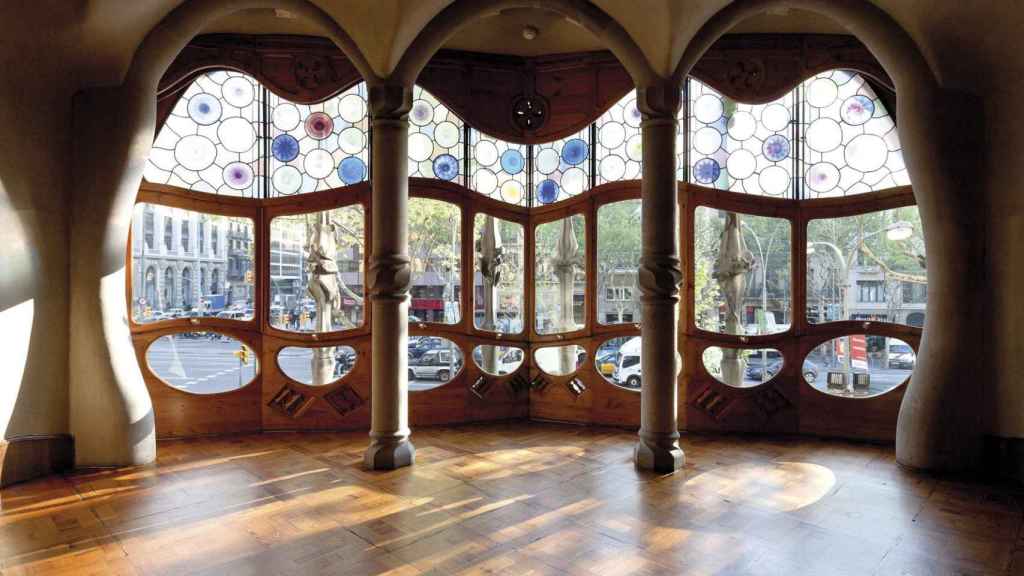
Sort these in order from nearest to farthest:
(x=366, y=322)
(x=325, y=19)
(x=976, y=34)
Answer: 1. (x=976, y=34)
2. (x=325, y=19)
3. (x=366, y=322)

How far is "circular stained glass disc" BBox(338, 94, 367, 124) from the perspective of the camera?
210 inches

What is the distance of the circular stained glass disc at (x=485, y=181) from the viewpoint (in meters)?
5.64

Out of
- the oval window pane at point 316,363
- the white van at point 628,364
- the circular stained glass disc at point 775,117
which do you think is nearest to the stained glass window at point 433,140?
the oval window pane at point 316,363

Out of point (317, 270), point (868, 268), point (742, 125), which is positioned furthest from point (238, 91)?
point (868, 268)

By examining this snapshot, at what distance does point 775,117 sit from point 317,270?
14.0 ft

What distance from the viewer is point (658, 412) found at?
4.17m

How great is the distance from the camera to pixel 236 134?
16.8 ft

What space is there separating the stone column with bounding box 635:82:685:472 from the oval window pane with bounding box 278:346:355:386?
267cm

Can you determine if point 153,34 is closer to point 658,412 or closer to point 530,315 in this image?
point 530,315

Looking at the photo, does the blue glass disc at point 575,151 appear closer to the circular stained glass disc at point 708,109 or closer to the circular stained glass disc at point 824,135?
the circular stained glass disc at point 708,109

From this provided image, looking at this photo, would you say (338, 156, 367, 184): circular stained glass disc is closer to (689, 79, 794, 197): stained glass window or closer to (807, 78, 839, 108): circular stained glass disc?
(689, 79, 794, 197): stained glass window

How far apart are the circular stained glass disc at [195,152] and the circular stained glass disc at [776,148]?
4.80m

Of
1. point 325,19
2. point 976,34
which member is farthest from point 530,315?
point 976,34

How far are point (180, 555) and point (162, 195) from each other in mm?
3263
